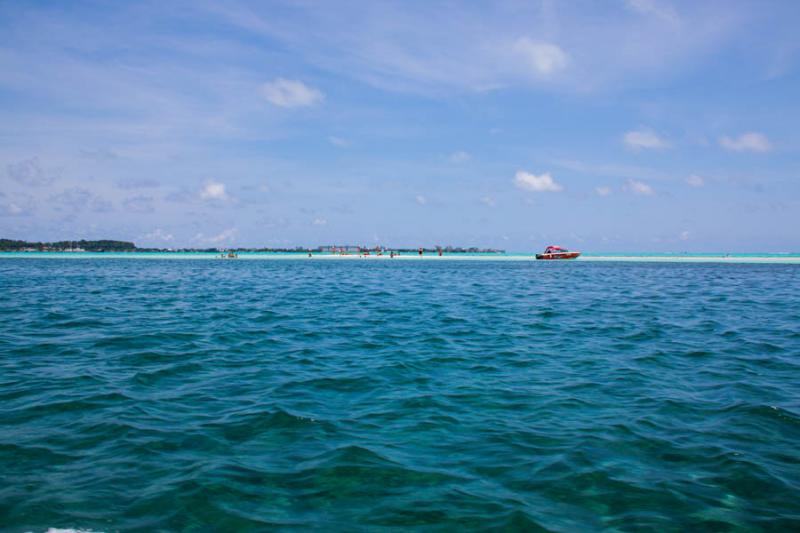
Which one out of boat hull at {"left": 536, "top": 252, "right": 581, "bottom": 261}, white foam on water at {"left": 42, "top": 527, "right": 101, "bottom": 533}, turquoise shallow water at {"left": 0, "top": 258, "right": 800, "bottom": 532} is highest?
boat hull at {"left": 536, "top": 252, "right": 581, "bottom": 261}

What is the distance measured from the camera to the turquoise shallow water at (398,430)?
19.0 feet

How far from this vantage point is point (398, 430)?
831 cm

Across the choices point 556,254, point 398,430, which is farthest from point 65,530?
point 556,254

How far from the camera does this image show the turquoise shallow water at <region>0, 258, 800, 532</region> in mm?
5781

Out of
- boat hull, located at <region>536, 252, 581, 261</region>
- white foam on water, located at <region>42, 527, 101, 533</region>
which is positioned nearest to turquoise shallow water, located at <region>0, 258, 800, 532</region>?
white foam on water, located at <region>42, 527, 101, 533</region>

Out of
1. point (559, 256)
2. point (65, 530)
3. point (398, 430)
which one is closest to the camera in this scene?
point (65, 530)

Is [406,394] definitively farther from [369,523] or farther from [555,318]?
[555,318]

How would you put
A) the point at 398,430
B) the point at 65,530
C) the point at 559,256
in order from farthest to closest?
the point at 559,256, the point at 398,430, the point at 65,530

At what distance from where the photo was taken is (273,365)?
1291 centimetres

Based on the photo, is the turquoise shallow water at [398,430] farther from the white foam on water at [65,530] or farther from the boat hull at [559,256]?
the boat hull at [559,256]

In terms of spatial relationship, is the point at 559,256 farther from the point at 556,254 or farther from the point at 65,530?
the point at 65,530

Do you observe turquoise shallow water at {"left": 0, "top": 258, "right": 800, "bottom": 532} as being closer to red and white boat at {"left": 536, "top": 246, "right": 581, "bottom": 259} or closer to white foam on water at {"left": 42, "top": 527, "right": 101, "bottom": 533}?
white foam on water at {"left": 42, "top": 527, "right": 101, "bottom": 533}

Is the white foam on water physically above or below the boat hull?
below

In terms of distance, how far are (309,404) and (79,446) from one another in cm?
377
